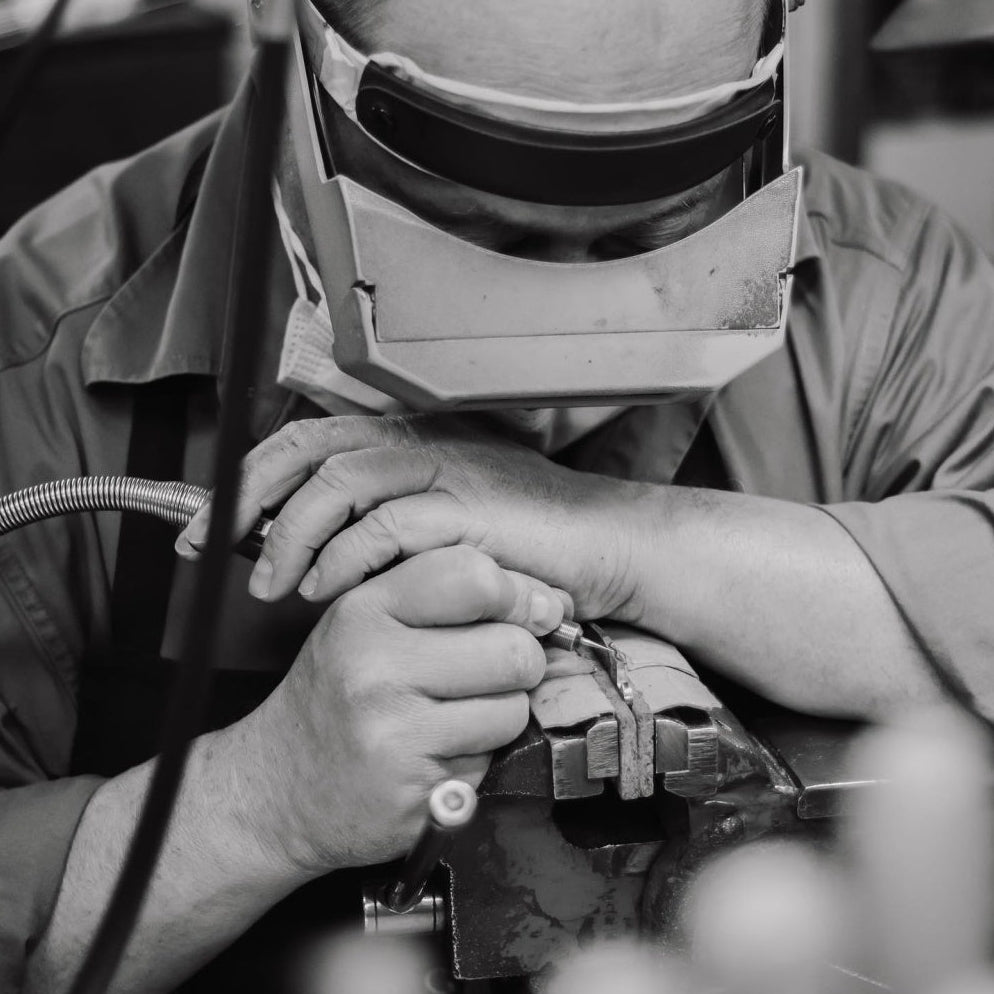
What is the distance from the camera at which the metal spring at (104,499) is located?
911 mm

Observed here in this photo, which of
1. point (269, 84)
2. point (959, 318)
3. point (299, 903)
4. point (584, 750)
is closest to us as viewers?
point (269, 84)

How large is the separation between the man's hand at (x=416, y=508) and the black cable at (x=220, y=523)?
354 millimetres

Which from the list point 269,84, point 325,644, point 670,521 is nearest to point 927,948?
point 670,521

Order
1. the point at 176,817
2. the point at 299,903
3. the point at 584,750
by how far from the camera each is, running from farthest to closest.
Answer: the point at 299,903 → the point at 176,817 → the point at 584,750

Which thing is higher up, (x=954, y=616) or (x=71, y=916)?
(x=954, y=616)

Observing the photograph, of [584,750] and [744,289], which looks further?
[744,289]

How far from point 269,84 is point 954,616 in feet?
2.48

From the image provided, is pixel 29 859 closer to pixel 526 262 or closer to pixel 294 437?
pixel 294 437

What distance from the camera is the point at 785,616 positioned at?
1.00 metres

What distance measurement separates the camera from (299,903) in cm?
110

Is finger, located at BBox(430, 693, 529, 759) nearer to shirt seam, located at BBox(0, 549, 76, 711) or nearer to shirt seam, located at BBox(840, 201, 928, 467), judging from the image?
shirt seam, located at BBox(0, 549, 76, 711)

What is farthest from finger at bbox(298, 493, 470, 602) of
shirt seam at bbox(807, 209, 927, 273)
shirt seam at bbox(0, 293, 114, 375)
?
shirt seam at bbox(807, 209, 927, 273)

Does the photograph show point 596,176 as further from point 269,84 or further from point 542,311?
point 269,84

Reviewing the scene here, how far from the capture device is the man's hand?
0.91 metres
